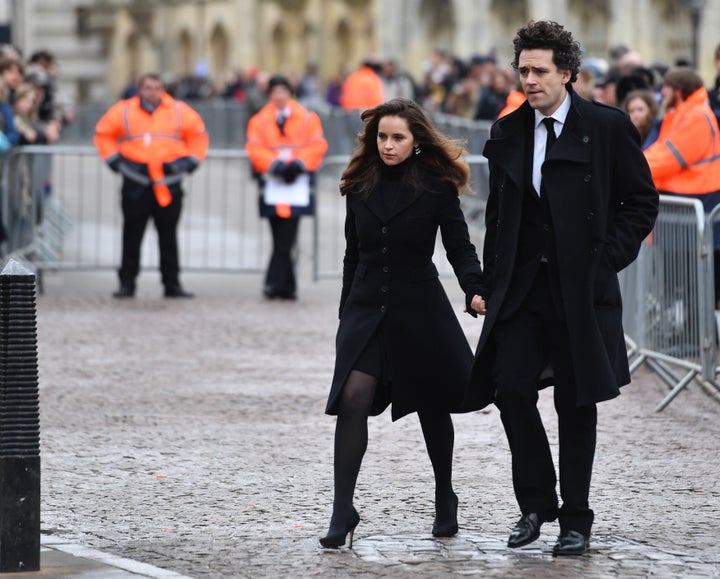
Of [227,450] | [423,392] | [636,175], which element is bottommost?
[227,450]

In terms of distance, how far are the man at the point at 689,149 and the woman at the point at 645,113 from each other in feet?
2.43

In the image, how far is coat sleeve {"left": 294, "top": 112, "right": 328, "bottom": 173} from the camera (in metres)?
17.2

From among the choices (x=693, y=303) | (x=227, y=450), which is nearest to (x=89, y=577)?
(x=227, y=450)

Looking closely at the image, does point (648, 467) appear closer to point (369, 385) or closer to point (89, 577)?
point (369, 385)

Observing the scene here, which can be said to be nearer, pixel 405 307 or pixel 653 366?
pixel 405 307

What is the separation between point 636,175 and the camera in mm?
7426

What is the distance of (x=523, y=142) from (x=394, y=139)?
0.52 m

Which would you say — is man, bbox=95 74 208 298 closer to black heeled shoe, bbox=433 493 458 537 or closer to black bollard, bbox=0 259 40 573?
black heeled shoe, bbox=433 493 458 537

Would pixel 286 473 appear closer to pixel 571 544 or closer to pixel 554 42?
pixel 571 544

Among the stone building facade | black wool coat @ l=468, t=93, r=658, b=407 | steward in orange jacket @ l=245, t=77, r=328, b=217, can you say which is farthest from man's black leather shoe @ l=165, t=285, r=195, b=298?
black wool coat @ l=468, t=93, r=658, b=407

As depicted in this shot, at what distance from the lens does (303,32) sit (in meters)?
62.1

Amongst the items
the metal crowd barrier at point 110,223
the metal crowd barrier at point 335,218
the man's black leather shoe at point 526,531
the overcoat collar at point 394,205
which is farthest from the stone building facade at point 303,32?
the man's black leather shoe at point 526,531

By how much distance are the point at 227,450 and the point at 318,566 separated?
2724 mm

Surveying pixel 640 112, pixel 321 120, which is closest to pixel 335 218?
pixel 640 112
